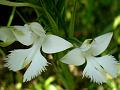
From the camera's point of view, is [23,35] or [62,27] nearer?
[23,35]

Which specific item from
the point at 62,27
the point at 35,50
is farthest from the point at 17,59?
the point at 62,27

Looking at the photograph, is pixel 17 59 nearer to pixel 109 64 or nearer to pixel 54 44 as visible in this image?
pixel 54 44

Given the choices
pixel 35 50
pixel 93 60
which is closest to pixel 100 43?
pixel 93 60

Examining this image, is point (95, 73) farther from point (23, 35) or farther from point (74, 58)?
point (23, 35)

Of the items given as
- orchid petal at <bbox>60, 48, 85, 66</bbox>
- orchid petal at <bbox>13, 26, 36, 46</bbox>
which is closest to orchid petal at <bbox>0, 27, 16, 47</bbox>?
orchid petal at <bbox>13, 26, 36, 46</bbox>

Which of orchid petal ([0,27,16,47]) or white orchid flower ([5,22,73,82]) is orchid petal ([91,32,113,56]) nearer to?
white orchid flower ([5,22,73,82])

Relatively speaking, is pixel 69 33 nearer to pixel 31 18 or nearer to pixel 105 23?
pixel 31 18
